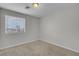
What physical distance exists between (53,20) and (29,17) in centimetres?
42

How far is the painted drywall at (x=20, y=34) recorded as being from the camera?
1192mm

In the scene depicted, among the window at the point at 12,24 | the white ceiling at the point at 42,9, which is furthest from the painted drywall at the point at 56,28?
the window at the point at 12,24

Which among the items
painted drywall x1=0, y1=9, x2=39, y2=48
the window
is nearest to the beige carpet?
painted drywall x1=0, y1=9, x2=39, y2=48

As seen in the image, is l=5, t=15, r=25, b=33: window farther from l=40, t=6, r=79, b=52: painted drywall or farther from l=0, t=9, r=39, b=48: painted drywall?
l=40, t=6, r=79, b=52: painted drywall

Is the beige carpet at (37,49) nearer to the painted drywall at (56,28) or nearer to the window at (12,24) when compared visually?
the painted drywall at (56,28)

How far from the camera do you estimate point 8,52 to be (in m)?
1.19

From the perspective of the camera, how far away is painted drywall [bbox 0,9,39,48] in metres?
1.19

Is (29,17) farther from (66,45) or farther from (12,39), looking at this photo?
(66,45)

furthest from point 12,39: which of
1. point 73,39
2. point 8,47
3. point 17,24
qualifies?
point 73,39

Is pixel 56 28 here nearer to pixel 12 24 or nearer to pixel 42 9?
pixel 42 9

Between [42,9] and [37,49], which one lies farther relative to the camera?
[37,49]

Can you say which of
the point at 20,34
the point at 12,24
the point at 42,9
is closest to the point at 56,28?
the point at 42,9

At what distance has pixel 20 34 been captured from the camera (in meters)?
1.28

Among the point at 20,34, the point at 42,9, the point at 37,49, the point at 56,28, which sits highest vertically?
the point at 42,9
